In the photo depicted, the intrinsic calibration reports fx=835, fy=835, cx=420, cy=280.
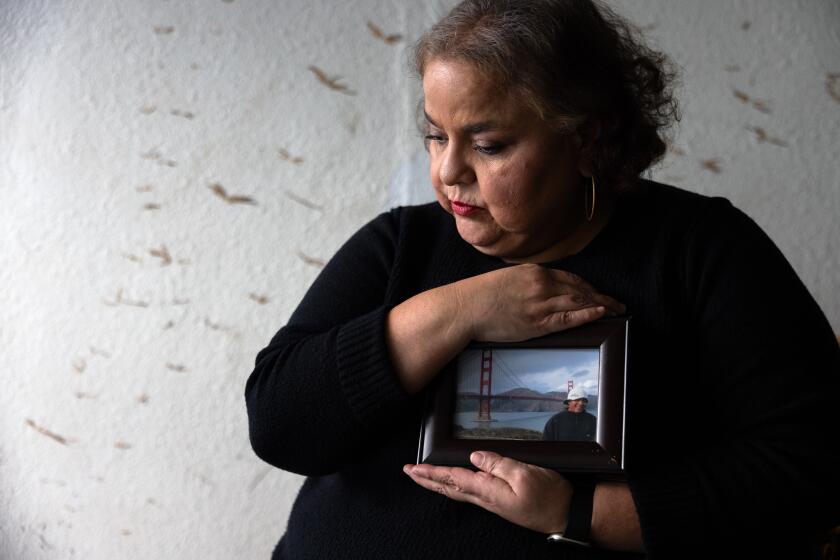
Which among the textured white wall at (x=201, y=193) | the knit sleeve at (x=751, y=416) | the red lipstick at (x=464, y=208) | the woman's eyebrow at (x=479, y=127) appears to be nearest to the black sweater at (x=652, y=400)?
the knit sleeve at (x=751, y=416)

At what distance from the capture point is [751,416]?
107cm

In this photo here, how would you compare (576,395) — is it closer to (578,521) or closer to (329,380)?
(578,521)

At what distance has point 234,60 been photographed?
5.90ft

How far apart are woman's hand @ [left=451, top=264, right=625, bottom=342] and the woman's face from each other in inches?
3.2

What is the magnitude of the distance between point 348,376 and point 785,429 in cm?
56

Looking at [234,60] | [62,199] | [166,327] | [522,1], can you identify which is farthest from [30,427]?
[522,1]

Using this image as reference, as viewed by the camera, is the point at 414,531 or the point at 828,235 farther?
the point at 828,235

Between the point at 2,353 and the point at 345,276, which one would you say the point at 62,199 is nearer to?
the point at 2,353

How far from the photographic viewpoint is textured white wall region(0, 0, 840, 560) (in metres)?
1.74

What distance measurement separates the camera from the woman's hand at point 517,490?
102cm

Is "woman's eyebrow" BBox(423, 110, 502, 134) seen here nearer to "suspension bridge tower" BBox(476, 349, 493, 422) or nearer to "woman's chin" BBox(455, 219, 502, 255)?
"woman's chin" BBox(455, 219, 502, 255)

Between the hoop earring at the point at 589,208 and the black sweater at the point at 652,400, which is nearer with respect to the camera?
the black sweater at the point at 652,400

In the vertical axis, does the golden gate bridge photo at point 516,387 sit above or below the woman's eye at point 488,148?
below

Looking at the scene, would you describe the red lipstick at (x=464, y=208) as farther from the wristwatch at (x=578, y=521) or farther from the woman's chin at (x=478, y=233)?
the wristwatch at (x=578, y=521)
